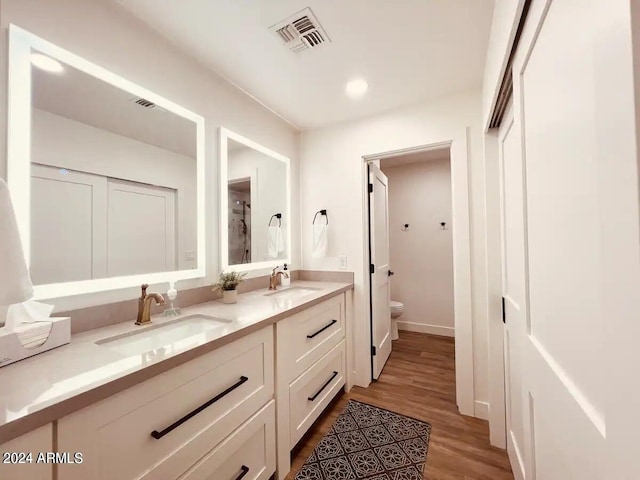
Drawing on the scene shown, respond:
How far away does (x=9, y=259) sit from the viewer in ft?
2.61

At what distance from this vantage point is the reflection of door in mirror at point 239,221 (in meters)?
1.88

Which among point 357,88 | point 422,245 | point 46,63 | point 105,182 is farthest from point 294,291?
point 422,245

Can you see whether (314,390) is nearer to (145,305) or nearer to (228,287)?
(228,287)

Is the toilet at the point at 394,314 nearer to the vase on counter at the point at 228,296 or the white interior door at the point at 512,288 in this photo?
the white interior door at the point at 512,288

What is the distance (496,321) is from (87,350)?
80.6 inches

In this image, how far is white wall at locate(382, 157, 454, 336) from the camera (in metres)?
3.40

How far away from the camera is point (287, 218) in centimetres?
243

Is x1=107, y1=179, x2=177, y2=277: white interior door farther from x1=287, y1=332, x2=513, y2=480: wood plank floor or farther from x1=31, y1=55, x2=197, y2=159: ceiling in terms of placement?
x1=287, y1=332, x2=513, y2=480: wood plank floor

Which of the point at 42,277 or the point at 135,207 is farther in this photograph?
the point at 135,207

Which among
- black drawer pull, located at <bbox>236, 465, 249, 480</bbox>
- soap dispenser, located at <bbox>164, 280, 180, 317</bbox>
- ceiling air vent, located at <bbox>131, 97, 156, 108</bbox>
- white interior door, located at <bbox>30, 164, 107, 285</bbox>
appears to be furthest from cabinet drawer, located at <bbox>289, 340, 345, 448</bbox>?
ceiling air vent, located at <bbox>131, 97, 156, 108</bbox>

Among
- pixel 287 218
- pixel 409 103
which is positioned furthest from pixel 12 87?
pixel 409 103

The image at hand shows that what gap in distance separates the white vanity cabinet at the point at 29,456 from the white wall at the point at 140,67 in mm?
666

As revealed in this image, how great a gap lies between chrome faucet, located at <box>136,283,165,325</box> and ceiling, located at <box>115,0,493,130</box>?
138 cm

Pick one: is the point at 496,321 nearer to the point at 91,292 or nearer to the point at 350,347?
the point at 350,347
